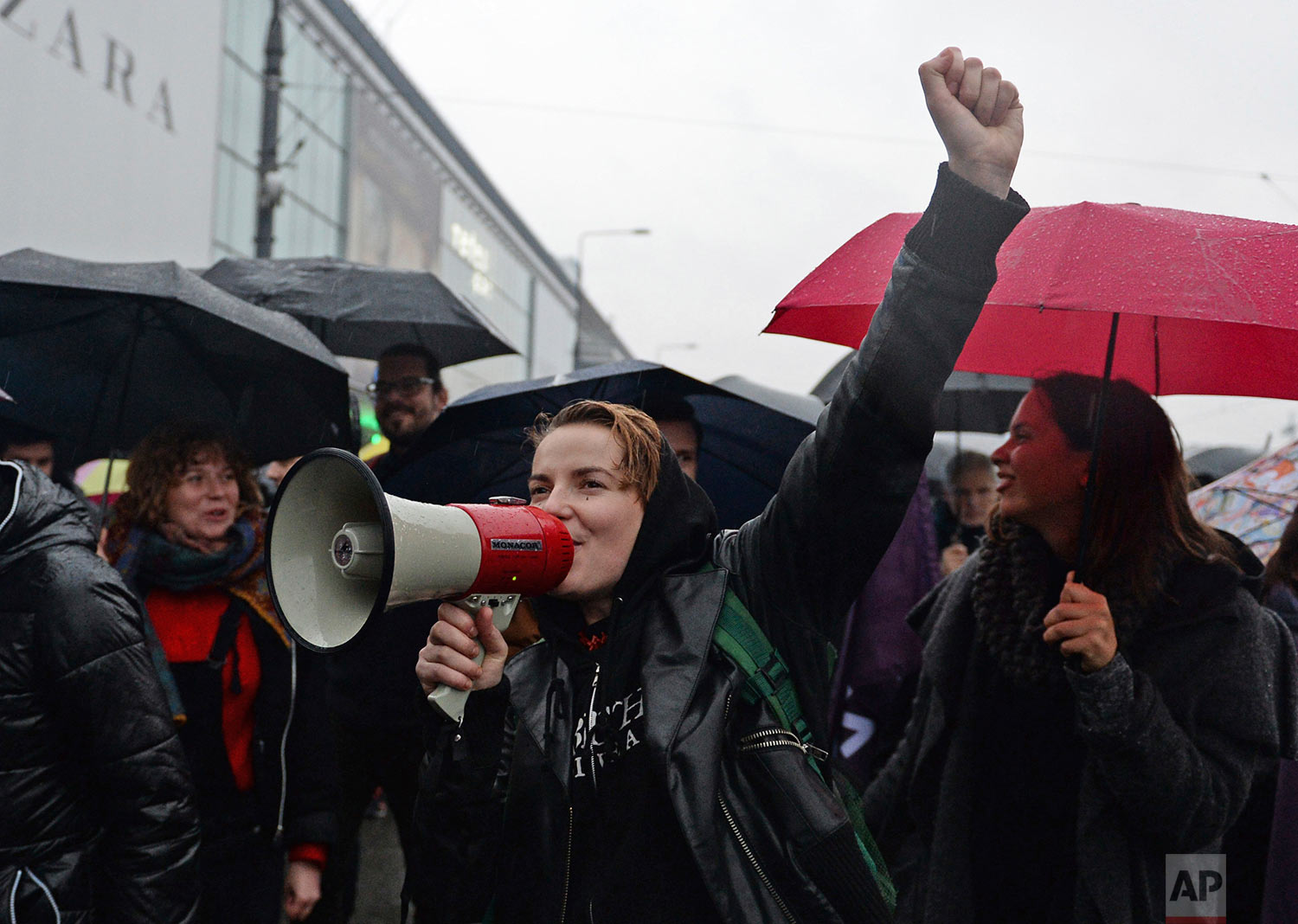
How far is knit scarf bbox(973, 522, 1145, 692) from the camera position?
7.68 ft

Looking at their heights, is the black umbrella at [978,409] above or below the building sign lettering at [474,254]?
below

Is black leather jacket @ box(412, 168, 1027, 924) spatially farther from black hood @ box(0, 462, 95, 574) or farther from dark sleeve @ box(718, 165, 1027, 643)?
black hood @ box(0, 462, 95, 574)

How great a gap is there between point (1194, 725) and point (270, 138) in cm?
812

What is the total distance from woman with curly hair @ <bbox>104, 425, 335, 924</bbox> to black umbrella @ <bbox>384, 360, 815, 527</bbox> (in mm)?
515

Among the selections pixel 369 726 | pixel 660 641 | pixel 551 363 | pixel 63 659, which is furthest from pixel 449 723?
pixel 551 363

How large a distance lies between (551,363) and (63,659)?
47.3m

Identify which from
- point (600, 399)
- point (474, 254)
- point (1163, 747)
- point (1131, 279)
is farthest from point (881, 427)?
point (474, 254)

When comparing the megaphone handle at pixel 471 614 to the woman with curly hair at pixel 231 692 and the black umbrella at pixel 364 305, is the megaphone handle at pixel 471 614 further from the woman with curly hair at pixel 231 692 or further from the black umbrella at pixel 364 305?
the black umbrella at pixel 364 305

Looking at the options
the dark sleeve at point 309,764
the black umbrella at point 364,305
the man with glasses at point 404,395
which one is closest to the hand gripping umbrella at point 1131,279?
the dark sleeve at point 309,764

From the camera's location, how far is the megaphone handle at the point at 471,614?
158 cm

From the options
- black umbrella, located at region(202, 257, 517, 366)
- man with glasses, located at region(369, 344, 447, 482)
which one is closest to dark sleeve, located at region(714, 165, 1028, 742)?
man with glasses, located at region(369, 344, 447, 482)

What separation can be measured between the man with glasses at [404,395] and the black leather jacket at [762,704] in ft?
9.11

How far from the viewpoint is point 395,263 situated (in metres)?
24.8

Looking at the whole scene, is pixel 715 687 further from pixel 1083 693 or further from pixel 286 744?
pixel 286 744
